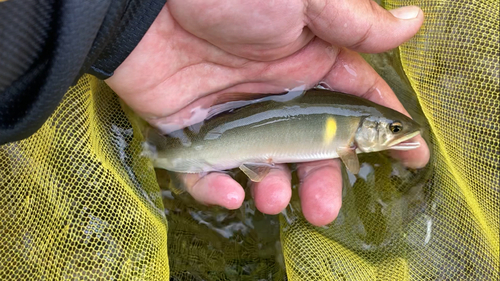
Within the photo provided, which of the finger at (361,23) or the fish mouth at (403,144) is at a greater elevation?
the finger at (361,23)

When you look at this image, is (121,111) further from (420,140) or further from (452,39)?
(452,39)

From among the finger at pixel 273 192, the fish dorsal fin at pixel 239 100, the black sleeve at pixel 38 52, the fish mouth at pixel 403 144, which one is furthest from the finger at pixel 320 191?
the black sleeve at pixel 38 52

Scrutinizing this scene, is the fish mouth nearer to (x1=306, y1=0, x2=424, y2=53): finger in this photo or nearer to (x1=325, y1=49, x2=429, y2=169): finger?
(x1=325, y1=49, x2=429, y2=169): finger

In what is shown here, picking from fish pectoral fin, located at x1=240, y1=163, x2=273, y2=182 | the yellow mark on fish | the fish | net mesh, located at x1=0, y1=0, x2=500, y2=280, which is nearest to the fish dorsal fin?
the fish

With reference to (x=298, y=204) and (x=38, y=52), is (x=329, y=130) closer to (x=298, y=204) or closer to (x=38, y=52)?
(x=298, y=204)

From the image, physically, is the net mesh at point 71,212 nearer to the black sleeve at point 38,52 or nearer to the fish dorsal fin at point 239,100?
the black sleeve at point 38,52

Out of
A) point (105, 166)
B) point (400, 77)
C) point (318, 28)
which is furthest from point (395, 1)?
point (105, 166)

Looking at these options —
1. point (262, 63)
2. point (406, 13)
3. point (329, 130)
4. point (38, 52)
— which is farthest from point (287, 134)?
point (38, 52)
